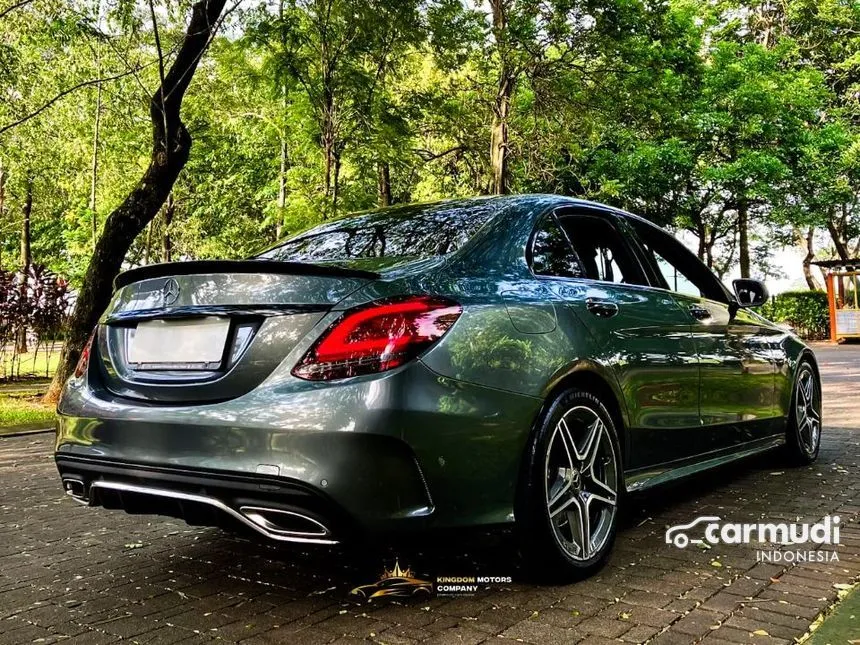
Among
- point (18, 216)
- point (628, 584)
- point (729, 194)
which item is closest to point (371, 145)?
point (628, 584)

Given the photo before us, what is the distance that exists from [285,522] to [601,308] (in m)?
1.68

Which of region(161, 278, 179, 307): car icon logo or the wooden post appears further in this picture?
the wooden post

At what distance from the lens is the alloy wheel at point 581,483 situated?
315cm

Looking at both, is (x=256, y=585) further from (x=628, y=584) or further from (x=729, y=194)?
(x=729, y=194)

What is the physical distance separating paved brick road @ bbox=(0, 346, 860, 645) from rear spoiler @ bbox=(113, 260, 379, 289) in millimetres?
955

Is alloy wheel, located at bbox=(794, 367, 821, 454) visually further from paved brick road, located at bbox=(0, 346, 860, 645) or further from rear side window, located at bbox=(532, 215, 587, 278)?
rear side window, located at bbox=(532, 215, 587, 278)

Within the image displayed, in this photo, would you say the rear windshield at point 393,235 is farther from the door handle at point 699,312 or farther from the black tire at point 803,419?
the black tire at point 803,419

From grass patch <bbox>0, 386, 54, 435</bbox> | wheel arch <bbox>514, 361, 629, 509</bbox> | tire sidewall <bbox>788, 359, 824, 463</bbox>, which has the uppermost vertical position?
wheel arch <bbox>514, 361, 629, 509</bbox>

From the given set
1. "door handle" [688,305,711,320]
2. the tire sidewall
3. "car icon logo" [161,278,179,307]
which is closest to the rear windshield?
"car icon logo" [161,278,179,307]

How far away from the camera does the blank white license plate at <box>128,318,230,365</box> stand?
2.83 meters

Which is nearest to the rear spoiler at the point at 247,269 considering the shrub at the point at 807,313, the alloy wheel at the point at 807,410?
the alloy wheel at the point at 807,410

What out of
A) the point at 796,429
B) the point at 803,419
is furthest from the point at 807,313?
the point at 796,429

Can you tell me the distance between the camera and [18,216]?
32719 mm

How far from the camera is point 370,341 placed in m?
2.63
